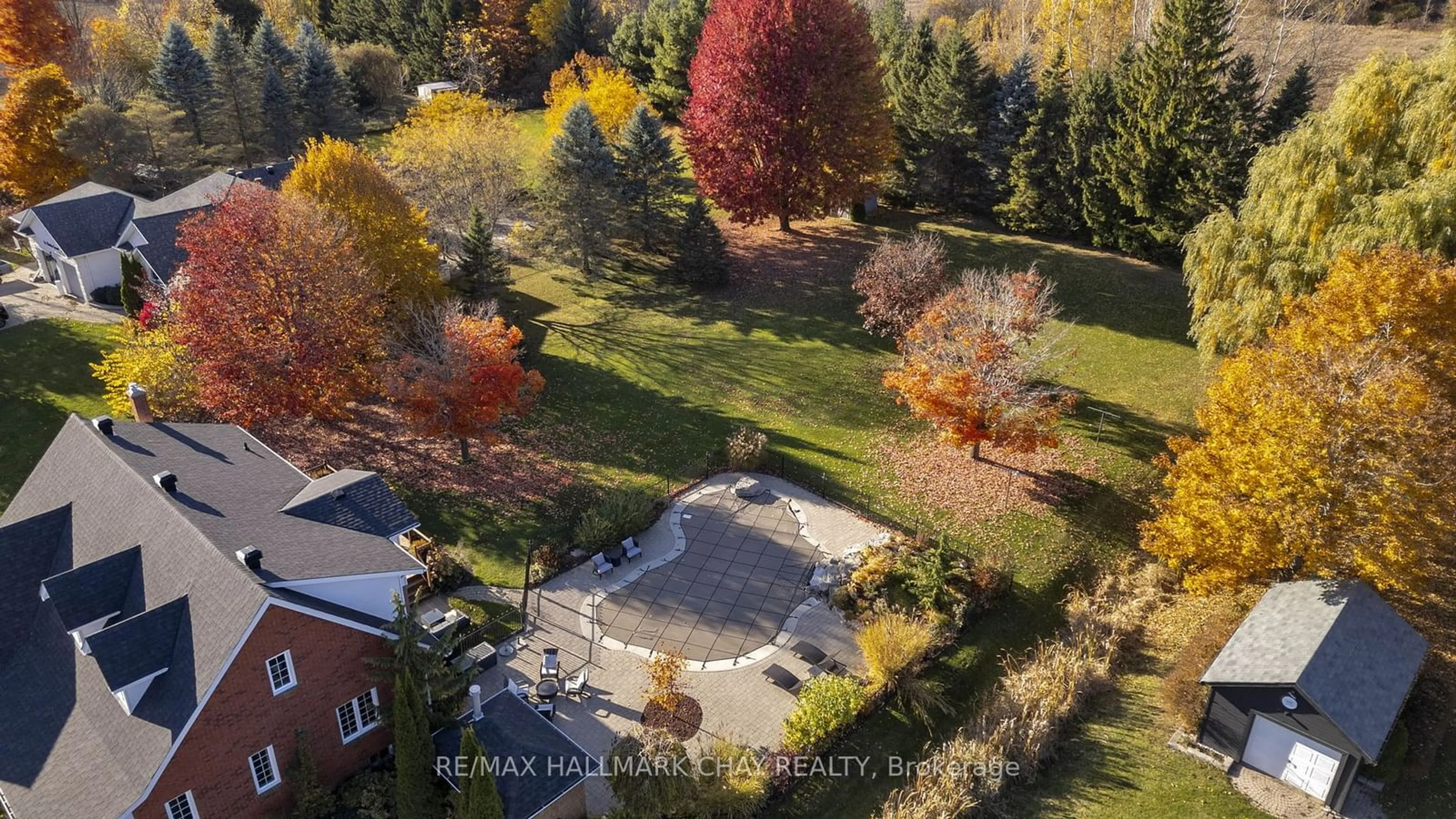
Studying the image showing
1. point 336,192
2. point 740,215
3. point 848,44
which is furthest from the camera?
point 740,215

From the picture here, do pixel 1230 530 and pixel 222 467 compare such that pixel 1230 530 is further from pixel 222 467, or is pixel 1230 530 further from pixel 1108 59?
pixel 1108 59

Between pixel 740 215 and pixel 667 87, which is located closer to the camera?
pixel 740 215

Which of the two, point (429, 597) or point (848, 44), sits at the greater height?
point (848, 44)

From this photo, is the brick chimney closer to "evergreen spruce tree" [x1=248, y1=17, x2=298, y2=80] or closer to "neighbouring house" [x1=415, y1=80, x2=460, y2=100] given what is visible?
"evergreen spruce tree" [x1=248, y1=17, x2=298, y2=80]

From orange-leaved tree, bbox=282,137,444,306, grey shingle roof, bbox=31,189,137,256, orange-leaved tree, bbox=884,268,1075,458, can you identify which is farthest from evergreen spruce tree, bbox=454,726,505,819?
grey shingle roof, bbox=31,189,137,256

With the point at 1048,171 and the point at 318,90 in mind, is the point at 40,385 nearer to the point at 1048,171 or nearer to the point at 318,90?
the point at 318,90

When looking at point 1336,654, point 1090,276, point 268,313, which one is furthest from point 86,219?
point 1336,654

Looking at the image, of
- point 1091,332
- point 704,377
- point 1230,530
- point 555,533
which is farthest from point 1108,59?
point 555,533
